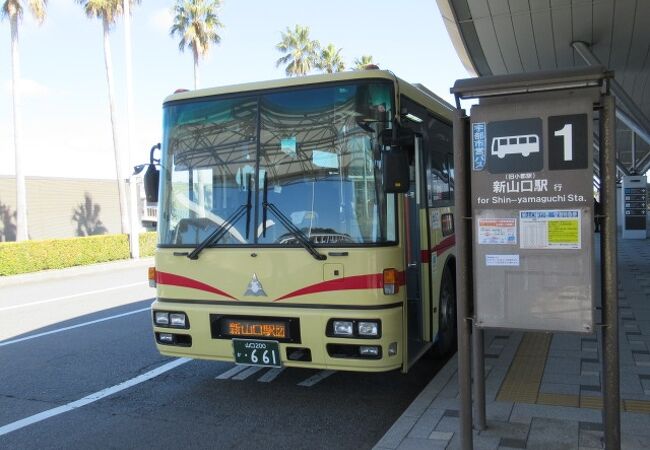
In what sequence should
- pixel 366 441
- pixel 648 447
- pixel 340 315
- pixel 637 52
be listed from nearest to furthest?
pixel 648 447 → pixel 366 441 → pixel 340 315 → pixel 637 52

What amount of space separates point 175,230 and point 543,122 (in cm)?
332

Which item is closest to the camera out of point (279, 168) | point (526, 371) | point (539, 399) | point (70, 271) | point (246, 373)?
point (539, 399)

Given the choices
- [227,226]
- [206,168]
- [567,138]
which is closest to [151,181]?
[206,168]

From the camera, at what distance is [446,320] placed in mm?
6617

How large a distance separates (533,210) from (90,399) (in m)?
4.33

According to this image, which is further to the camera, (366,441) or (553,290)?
(366,441)

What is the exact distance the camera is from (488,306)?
3807mm

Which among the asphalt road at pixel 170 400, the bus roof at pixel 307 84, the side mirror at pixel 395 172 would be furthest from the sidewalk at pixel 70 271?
the side mirror at pixel 395 172

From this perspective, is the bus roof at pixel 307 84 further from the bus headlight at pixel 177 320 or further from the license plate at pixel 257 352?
the license plate at pixel 257 352

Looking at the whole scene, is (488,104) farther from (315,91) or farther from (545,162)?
(315,91)

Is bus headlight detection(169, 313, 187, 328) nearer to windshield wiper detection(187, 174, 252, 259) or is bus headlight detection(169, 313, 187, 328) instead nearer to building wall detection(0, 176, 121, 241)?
windshield wiper detection(187, 174, 252, 259)

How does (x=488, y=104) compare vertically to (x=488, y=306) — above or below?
above

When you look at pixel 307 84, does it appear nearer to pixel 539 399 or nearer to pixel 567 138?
pixel 567 138

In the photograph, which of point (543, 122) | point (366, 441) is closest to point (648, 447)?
point (366, 441)
